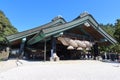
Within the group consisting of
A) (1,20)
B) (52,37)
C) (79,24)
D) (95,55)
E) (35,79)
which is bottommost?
(35,79)

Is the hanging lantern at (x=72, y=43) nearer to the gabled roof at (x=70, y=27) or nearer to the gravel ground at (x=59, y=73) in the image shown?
the gabled roof at (x=70, y=27)

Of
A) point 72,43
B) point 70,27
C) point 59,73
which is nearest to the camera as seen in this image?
point 59,73

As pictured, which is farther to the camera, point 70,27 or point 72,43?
point 72,43

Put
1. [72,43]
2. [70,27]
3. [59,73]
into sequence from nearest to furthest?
[59,73], [70,27], [72,43]

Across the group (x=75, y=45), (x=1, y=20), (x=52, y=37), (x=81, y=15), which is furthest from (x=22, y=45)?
(x=1, y=20)

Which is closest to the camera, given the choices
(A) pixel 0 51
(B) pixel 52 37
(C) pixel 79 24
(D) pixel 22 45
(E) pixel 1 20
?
(B) pixel 52 37

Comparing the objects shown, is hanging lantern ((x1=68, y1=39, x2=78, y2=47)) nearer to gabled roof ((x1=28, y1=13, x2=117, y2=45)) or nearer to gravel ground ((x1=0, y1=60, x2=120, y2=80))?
gabled roof ((x1=28, y1=13, x2=117, y2=45))

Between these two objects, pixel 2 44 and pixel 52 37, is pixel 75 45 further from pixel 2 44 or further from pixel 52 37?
pixel 2 44

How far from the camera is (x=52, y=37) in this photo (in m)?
15.9

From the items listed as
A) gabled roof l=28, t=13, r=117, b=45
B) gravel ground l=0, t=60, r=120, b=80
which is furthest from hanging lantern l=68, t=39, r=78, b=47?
gravel ground l=0, t=60, r=120, b=80

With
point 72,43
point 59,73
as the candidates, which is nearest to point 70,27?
point 72,43

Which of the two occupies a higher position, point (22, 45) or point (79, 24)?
point (79, 24)

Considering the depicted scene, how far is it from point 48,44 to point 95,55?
5691mm

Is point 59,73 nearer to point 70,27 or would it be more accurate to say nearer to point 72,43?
point 70,27
